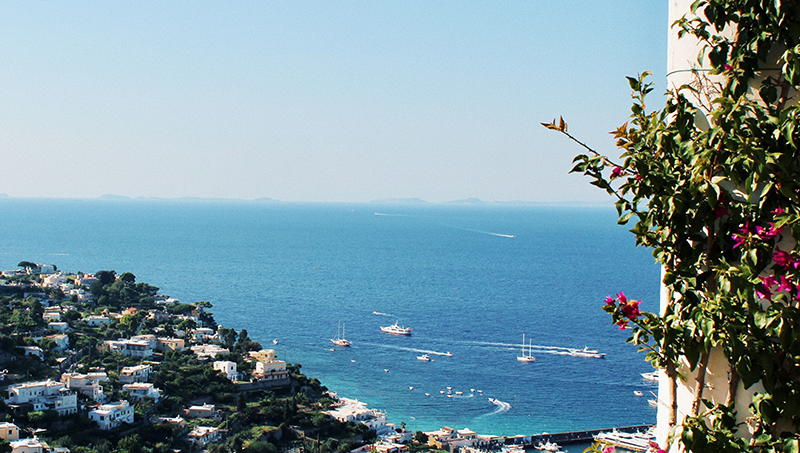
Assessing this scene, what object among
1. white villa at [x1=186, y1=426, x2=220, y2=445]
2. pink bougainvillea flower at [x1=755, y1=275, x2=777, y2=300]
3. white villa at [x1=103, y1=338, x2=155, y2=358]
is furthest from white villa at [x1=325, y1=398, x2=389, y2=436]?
pink bougainvillea flower at [x1=755, y1=275, x2=777, y2=300]

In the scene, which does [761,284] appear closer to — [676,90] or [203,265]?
[676,90]

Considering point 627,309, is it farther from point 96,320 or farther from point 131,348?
point 96,320

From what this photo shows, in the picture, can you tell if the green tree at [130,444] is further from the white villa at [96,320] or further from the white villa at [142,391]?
the white villa at [96,320]

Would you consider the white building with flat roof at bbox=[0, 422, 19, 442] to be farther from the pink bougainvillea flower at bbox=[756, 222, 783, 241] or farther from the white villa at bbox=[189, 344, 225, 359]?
the pink bougainvillea flower at bbox=[756, 222, 783, 241]

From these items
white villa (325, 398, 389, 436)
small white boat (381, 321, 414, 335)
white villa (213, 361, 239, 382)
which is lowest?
small white boat (381, 321, 414, 335)

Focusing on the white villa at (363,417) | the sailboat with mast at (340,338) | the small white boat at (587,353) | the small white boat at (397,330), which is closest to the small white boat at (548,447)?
the white villa at (363,417)

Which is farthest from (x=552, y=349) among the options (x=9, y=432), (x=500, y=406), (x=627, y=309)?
(x=627, y=309)

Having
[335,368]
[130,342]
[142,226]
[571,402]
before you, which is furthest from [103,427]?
[142,226]
